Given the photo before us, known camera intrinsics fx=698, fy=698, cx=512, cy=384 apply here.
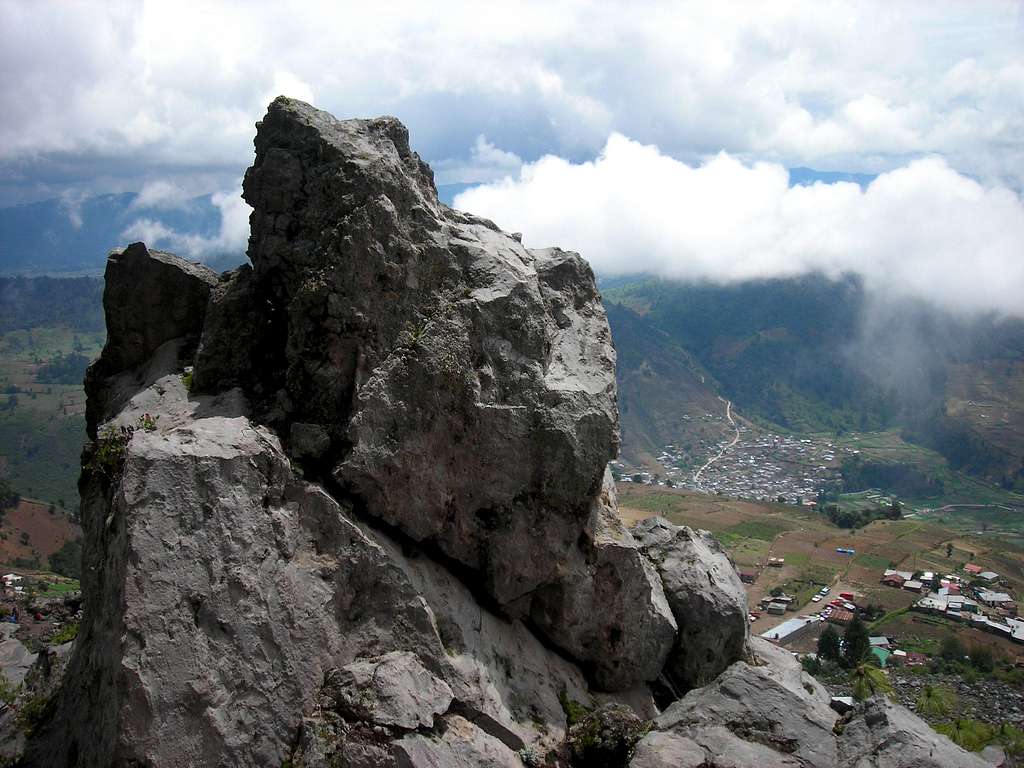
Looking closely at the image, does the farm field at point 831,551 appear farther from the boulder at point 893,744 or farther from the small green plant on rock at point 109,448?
the small green plant on rock at point 109,448

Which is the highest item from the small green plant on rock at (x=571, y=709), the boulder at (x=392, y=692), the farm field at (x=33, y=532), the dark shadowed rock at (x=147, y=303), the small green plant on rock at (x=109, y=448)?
the dark shadowed rock at (x=147, y=303)

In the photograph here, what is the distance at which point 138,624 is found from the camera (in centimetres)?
1399

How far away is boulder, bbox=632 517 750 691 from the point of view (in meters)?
25.4

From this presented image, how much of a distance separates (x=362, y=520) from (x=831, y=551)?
480 ft

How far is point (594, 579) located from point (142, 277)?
17.8 m

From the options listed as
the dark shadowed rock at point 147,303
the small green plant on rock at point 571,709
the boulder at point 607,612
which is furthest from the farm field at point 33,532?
the small green plant on rock at point 571,709

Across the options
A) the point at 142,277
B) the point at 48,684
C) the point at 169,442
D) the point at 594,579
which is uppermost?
the point at 142,277

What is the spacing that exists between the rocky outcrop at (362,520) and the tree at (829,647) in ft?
221

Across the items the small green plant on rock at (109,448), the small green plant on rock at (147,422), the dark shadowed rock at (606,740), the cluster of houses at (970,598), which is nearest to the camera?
the small green plant on rock at (109,448)

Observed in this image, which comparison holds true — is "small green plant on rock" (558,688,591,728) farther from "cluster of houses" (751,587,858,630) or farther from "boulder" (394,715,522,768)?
"cluster of houses" (751,587,858,630)

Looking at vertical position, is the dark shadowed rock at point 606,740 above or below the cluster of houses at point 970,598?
above

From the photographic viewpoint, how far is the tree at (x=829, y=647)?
82375 millimetres

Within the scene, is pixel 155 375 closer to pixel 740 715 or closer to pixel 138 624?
pixel 138 624

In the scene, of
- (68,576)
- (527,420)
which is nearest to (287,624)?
(527,420)
